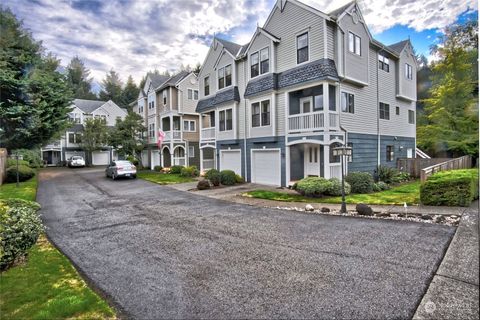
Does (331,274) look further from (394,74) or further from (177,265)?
(394,74)

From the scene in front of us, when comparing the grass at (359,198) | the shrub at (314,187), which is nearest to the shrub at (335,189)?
the shrub at (314,187)

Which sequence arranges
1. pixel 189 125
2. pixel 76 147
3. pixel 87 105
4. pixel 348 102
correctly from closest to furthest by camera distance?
1. pixel 348 102
2. pixel 189 125
3. pixel 76 147
4. pixel 87 105

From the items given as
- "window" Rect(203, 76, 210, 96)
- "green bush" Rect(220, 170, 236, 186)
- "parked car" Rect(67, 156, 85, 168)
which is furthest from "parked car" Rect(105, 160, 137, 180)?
"parked car" Rect(67, 156, 85, 168)

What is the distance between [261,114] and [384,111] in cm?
871

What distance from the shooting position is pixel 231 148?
64.2ft

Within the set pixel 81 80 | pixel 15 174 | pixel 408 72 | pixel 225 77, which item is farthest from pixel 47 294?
pixel 81 80

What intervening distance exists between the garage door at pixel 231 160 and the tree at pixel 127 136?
11439mm

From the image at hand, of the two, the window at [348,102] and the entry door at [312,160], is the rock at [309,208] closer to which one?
the entry door at [312,160]

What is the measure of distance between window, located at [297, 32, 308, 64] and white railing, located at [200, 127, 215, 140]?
9.50 metres

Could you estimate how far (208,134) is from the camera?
2206 centimetres

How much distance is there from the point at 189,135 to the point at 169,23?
70.1ft

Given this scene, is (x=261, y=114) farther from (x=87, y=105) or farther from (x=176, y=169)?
(x=87, y=105)

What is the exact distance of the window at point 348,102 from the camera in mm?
14461

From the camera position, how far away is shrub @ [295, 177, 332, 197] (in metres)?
12.0
